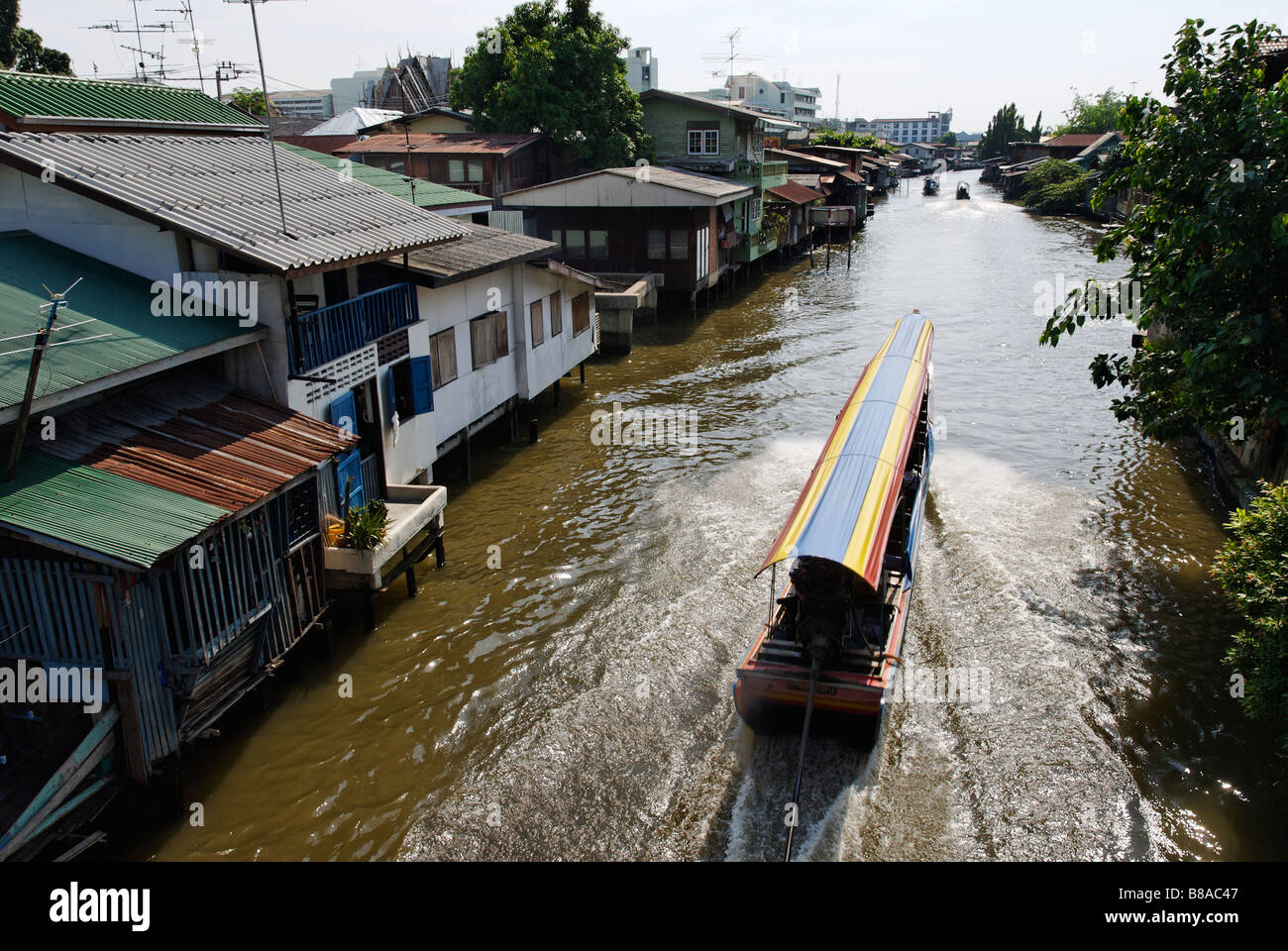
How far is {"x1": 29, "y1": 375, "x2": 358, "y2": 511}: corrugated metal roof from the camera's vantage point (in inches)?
376

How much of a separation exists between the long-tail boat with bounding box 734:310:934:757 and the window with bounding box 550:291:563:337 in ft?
41.1

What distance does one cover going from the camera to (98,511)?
856 centimetres

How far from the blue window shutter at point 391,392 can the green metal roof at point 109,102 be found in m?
5.68

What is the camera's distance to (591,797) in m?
10.4

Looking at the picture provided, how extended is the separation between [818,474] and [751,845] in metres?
4.93

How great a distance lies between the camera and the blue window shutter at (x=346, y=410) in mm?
13305

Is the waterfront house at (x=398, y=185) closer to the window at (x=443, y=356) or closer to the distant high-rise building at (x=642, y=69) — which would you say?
the window at (x=443, y=356)

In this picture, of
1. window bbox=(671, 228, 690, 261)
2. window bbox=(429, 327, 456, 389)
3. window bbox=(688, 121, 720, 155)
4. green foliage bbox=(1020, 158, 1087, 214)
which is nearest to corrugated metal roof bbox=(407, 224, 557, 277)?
window bbox=(429, 327, 456, 389)

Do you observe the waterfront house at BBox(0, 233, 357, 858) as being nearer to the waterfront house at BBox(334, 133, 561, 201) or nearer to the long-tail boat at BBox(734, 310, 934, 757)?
the long-tail boat at BBox(734, 310, 934, 757)

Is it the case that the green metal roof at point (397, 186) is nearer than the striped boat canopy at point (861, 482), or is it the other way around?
the striped boat canopy at point (861, 482)

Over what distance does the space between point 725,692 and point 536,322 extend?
41.3 ft

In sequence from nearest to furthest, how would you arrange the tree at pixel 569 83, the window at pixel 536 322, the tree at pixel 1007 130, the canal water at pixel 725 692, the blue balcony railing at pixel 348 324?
the canal water at pixel 725 692, the blue balcony railing at pixel 348 324, the window at pixel 536 322, the tree at pixel 569 83, the tree at pixel 1007 130

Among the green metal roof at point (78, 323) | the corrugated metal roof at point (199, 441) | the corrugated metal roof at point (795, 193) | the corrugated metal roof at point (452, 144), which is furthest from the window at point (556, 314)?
the corrugated metal roof at point (795, 193)

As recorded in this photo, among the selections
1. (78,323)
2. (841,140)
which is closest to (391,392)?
(78,323)
